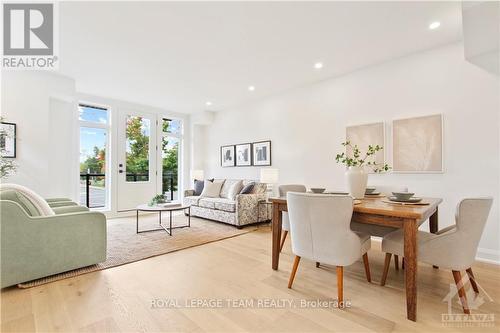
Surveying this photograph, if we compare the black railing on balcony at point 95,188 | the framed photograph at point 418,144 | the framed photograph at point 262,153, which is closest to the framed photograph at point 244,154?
the framed photograph at point 262,153

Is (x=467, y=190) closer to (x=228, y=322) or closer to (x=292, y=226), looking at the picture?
(x=292, y=226)

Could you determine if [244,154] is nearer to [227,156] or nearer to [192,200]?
[227,156]

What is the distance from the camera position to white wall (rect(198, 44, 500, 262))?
2.77 metres

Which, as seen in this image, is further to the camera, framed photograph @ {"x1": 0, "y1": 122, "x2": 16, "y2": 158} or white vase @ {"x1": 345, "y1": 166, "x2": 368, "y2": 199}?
framed photograph @ {"x1": 0, "y1": 122, "x2": 16, "y2": 158}

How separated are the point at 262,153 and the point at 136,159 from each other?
117 inches

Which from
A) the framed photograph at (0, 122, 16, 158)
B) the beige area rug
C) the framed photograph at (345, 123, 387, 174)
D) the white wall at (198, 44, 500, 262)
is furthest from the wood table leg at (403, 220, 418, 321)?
the framed photograph at (0, 122, 16, 158)

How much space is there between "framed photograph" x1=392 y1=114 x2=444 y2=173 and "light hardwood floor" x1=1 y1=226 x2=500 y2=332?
4.10ft

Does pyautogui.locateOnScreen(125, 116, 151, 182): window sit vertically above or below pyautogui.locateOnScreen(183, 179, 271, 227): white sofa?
above

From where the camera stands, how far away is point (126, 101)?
548 centimetres

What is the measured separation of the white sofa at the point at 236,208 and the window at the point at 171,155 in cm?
148

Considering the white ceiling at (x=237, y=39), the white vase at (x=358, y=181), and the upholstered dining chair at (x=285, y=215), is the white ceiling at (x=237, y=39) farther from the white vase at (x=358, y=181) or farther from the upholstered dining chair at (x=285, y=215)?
the upholstered dining chair at (x=285, y=215)

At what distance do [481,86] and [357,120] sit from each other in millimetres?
1406

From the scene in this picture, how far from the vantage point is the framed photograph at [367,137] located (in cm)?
348

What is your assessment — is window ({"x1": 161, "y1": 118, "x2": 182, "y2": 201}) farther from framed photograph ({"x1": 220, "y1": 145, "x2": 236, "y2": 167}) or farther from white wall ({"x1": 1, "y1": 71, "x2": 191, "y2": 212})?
white wall ({"x1": 1, "y1": 71, "x2": 191, "y2": 212})
